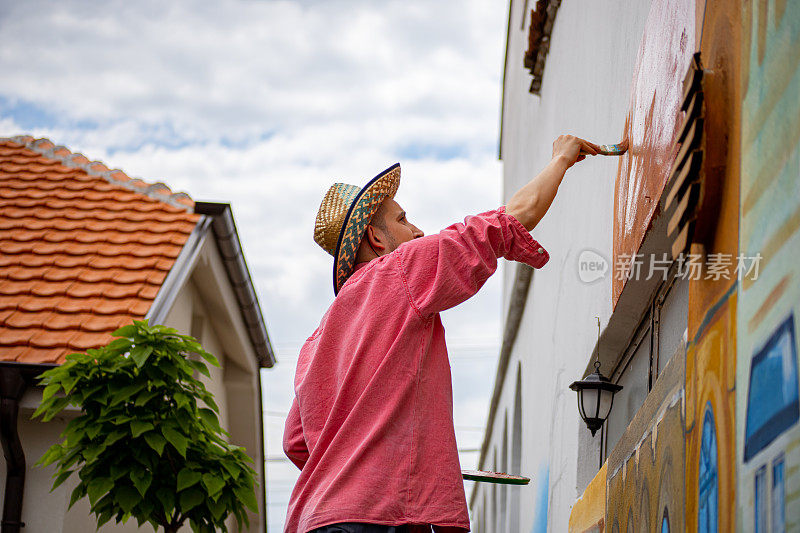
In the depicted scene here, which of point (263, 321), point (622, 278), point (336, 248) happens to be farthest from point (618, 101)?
point (263, 321)

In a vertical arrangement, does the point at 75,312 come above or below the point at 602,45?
below

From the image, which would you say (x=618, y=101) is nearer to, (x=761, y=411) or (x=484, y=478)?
(x=484, y=478)

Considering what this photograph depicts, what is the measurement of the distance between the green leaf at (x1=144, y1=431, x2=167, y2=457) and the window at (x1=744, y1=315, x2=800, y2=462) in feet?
13.6

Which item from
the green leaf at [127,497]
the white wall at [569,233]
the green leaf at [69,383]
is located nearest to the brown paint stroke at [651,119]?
the white wall at [569,233]

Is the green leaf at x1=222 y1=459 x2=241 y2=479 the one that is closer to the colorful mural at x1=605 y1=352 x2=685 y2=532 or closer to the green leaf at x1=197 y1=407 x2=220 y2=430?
the green leaf at x1=197 y1=407 x2=220 y2=430

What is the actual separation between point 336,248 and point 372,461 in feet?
2.91

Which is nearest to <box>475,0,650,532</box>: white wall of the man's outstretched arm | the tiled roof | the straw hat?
the man's outstretched arm

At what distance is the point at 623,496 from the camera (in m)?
3.53

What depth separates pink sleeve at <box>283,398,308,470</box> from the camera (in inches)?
133

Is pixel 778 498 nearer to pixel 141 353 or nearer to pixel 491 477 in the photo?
pixel 491 477

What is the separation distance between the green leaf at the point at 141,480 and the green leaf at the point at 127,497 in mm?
46

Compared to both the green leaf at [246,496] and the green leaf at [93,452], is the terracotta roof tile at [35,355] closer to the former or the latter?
the green leaf at [93,452]

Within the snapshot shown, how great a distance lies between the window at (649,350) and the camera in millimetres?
3398

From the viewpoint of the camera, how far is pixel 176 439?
18.3 feet
